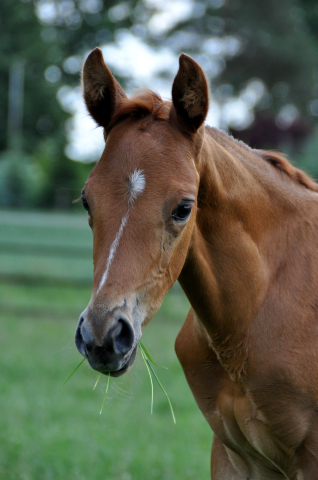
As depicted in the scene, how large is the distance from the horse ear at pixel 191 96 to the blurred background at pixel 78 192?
98 mm

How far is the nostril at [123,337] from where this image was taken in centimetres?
189

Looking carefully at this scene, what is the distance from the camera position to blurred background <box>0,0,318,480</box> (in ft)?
15.2

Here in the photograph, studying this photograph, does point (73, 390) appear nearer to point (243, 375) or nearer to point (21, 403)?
point (21, 403)

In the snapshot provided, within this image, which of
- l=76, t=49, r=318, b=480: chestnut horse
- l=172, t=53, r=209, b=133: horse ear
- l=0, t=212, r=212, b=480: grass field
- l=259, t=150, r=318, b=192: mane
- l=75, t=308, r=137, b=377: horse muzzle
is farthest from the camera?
l=0, t=212, r=212, b=480: grass field

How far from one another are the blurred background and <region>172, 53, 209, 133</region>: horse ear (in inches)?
3.9

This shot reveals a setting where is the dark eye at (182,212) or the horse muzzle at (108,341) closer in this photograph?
the horse muzzle at (108,341)

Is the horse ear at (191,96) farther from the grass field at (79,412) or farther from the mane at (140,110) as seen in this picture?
the grass field at (79,412)

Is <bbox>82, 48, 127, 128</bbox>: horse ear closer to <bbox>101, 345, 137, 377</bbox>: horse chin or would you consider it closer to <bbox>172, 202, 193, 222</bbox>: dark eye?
<bbox>172, 202, 193, 222</bbox>: dark eye

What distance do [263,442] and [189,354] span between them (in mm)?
588

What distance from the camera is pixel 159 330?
913cm

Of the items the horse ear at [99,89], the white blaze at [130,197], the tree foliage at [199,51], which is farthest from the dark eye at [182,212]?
the tree foliage at [199,51]

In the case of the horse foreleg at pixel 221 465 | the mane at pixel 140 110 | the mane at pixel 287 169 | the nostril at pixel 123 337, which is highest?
the mane at pixel 140 110

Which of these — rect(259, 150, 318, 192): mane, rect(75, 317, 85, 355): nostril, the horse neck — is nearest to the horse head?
rect(75, 317, 85, 355): nostril

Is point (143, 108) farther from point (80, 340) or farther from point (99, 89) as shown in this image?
point (80, 340)
